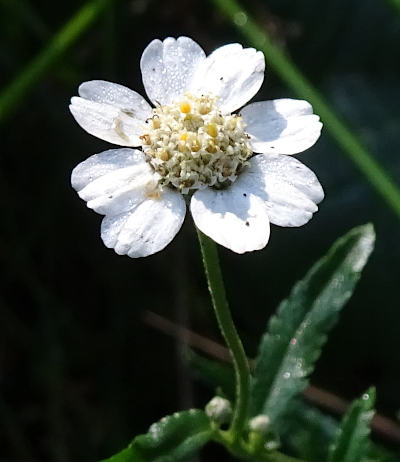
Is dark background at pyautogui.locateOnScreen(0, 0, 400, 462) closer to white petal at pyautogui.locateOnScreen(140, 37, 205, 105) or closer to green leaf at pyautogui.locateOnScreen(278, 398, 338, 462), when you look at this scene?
green leaf at pyautogui.locateOnScreen(278, 398, 338, 462)

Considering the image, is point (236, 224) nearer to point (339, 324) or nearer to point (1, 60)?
point (339, 324)

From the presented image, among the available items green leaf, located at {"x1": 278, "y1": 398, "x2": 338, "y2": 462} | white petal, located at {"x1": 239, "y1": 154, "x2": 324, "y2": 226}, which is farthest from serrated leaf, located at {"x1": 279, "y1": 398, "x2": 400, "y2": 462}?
white petal, located at {"x1": 239, "y1": 154, "x2": 324, "y2": 226}

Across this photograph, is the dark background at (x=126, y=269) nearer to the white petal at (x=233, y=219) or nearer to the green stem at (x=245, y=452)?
the green stem at (x=245, y=452)

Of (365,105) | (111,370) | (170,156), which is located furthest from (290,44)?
(170,156)

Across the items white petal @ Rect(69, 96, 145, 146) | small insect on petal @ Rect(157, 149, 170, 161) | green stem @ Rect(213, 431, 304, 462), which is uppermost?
white petal @ Rect(69, 96, 145, 146)

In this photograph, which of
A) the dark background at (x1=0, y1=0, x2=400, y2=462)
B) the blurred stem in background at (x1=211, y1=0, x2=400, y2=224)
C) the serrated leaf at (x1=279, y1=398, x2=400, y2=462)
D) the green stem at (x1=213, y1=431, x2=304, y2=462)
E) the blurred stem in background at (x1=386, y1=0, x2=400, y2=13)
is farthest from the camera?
the dark background at (x1=0, y1=0, x2=400, y2=462)

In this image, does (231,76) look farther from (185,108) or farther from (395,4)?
(395,4)
